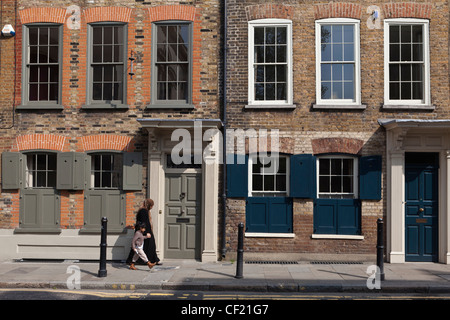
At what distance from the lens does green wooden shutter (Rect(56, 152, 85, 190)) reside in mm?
10773

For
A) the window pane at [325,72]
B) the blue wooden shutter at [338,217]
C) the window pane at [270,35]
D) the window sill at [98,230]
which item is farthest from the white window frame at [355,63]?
the window sill at [98,230]

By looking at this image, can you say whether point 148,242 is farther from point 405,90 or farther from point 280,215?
point 405,90

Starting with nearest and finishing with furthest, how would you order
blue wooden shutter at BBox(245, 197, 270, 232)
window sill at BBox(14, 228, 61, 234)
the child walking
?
the child walking → blue wooden shutter at BBox(245, 197, 270, 232) → window sill at BBox(14, 228, 61, 234)

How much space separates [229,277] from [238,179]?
281cm

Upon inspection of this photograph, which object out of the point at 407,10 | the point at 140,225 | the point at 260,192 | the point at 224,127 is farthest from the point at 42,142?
the point at 407,10

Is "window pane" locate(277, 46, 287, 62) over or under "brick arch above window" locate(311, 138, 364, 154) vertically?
over

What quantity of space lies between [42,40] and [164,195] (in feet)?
18.0

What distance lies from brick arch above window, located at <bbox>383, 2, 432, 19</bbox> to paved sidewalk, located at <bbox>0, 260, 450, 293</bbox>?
21.0 feet

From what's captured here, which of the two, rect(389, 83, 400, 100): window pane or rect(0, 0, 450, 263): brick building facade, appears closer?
rect(0, 0, 450, 263): brick building facade

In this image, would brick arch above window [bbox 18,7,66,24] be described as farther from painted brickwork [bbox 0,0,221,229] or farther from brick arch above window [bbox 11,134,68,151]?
brick arch above window [bbox 11,134,68,151]

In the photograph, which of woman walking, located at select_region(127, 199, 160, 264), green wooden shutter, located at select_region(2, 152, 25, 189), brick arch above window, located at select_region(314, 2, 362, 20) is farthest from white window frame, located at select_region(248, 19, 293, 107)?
green wooden shutter, located at select_region(2, 152, 25, 189)

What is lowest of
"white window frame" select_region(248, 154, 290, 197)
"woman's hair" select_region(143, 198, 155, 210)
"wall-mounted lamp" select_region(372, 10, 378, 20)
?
"woman's hair" select_region(143, 198, 155, 210)

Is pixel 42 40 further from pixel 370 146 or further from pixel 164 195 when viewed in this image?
pixel 370 146

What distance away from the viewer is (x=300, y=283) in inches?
320
